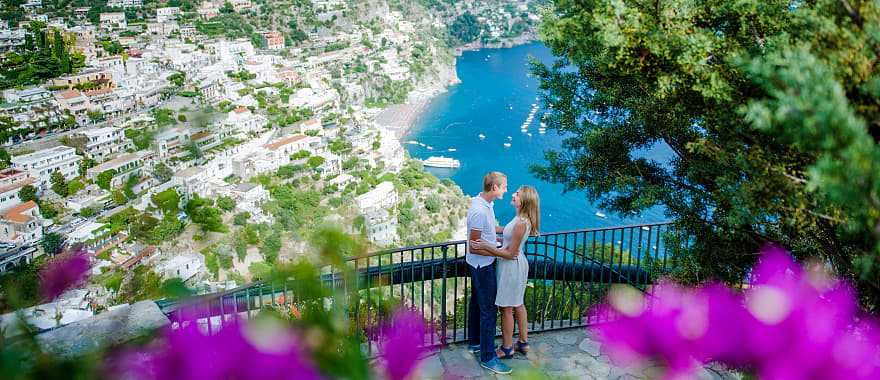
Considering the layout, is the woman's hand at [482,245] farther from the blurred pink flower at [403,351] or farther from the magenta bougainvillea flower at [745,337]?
the blurred pink flower at [403,351]

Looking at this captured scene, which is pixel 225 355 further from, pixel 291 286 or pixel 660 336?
pixel 660 336

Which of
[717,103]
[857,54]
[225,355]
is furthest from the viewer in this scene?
[717,103]

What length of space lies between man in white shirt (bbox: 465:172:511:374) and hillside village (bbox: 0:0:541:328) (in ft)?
5.89

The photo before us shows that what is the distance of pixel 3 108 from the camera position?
3619 cm

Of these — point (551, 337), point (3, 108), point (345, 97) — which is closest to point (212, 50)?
point (345, 97)

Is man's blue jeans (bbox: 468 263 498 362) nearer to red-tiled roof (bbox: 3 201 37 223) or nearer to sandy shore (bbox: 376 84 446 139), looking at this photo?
red-tiled roof (bbox: 3 201 37 223)

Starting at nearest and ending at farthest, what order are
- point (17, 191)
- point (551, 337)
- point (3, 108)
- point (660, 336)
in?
point (660, 336)
point (551, 337)
point (17, 191)
point (3, 108)

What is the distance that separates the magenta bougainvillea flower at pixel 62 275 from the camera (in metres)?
0.69

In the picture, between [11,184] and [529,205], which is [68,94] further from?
[529,205]

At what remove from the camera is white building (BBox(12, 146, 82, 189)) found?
101ft

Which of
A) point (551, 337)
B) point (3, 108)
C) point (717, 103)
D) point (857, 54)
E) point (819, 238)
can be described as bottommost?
point (3, 108)

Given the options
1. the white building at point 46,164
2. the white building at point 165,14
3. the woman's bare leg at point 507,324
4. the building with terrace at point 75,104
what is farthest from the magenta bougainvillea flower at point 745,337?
the white building at point 165,14

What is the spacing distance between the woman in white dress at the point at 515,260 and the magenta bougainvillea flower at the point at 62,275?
2429mm

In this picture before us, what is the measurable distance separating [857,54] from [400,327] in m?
1.62
